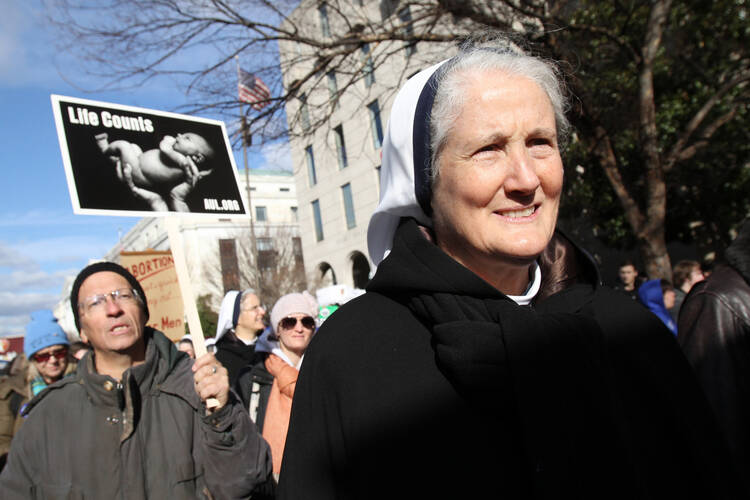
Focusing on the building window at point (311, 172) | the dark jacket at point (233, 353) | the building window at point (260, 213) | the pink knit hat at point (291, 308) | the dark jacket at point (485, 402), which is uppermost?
the building window at point (311, 172)

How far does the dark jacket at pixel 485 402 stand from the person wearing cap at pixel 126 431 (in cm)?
125

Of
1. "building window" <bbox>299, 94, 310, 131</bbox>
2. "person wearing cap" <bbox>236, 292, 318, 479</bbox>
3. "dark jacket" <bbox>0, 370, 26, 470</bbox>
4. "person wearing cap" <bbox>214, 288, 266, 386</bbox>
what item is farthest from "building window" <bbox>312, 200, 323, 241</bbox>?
"person wearing cap" <bbox>236, 292, 318, 479</bbox>

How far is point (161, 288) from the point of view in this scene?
23.9 feet

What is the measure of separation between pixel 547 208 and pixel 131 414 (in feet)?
6.85

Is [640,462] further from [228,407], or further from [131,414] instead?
[131,414]

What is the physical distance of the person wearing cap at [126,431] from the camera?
8.01ft

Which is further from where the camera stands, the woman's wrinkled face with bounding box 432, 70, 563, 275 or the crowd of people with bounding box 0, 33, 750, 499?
the woman's wrinkled face with bounding box 432, 70, 563, 275

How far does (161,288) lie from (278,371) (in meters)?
3.96

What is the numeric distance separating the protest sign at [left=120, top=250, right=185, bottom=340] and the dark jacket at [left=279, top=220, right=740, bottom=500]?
18.6ft

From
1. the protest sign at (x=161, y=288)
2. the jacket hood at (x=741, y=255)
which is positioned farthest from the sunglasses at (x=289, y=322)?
the jacket hood at (x=741, y=255)

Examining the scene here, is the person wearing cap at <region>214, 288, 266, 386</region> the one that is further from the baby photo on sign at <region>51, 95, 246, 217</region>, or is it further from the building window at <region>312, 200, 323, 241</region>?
the building window at <region>312, 200, 323, 241</region>

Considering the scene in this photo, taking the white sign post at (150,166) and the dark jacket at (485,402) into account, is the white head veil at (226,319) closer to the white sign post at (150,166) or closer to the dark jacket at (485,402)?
the white sign post at (150,166)

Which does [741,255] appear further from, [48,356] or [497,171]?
[48,356]

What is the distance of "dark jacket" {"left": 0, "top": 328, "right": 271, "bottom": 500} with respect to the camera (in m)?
2.43
